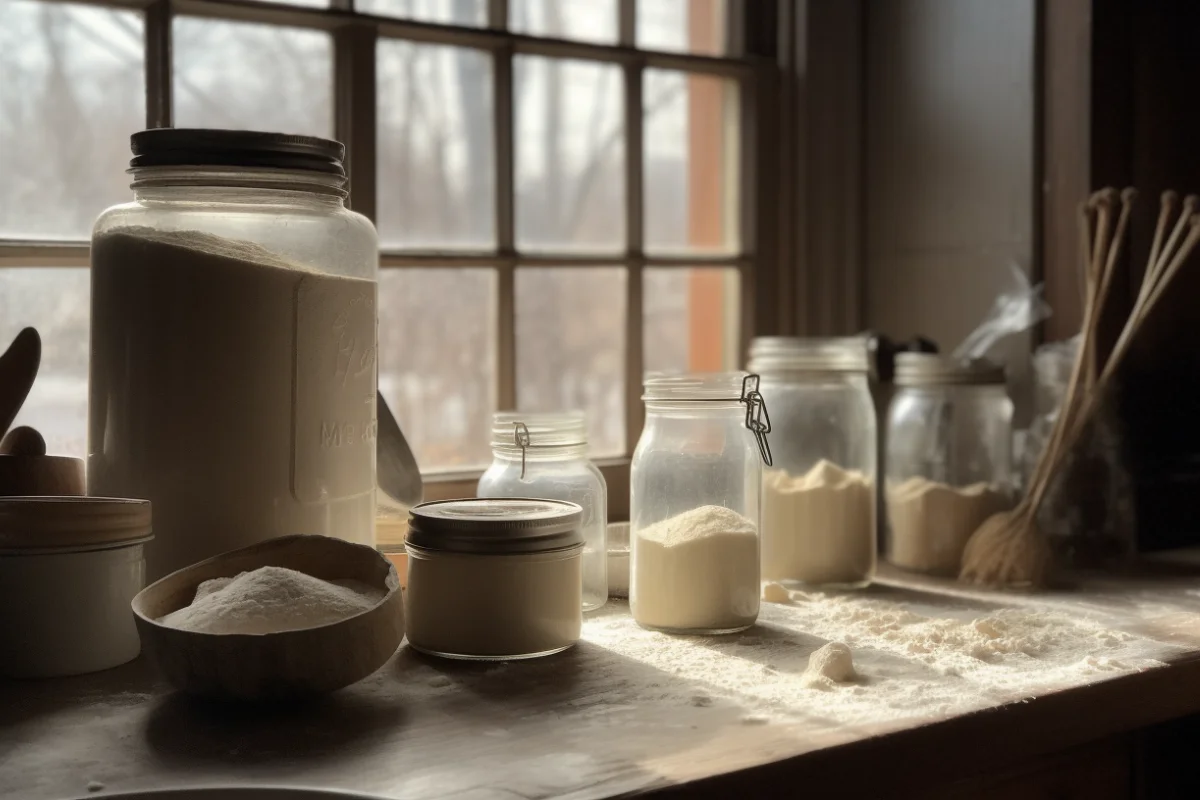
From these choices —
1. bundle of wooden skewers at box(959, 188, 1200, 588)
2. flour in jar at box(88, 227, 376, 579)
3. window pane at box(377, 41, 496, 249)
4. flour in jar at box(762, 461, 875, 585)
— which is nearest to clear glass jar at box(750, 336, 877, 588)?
flour in jar at box(762, 461, 875, 585)

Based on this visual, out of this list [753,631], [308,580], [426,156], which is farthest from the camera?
[426,156]

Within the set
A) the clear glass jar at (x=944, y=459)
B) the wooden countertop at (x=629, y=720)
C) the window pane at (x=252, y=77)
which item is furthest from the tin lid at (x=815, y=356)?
the window pane at (x=252, y=77)

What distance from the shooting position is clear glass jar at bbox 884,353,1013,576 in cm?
130

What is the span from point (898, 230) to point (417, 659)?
94 centimetres

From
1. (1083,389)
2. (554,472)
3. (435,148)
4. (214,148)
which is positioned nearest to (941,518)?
(1083,389)

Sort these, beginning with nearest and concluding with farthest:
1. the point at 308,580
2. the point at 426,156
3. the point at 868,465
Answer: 1. the point at 308,580
2. the point at 868,465
3. the point at 426,156

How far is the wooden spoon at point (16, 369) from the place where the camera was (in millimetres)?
1014

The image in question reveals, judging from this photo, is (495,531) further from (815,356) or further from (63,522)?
(815,356)

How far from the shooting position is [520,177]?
1459 mm

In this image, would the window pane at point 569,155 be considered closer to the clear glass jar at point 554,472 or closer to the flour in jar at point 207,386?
the clear glass jar at point 554,472

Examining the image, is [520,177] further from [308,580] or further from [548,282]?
[308,580]

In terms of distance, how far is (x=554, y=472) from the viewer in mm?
1143

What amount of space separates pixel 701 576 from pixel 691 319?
622mm

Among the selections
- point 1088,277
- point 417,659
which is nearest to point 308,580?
point 417,659
